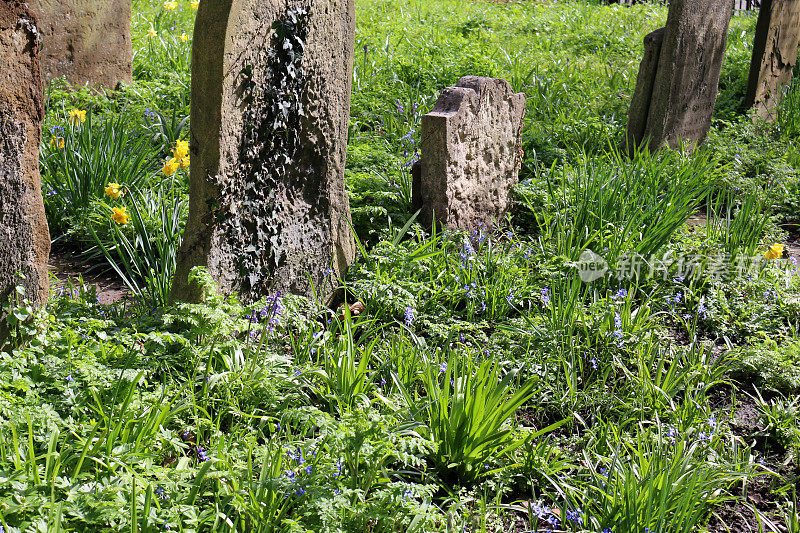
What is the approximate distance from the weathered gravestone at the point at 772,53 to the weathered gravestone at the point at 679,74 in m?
1.25

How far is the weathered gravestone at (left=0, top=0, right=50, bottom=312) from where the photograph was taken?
7.73 ft

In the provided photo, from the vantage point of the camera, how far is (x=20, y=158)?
8.03 feet

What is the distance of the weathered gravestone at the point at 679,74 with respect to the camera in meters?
4.63

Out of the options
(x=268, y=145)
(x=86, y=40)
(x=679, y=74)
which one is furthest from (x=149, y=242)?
(x=679, y=74)

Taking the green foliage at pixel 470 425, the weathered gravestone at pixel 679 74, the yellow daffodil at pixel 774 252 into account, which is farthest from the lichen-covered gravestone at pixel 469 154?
the yellow daffodil at pixel 774 252

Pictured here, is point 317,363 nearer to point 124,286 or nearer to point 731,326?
point 124,286

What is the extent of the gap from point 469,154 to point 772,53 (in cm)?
368

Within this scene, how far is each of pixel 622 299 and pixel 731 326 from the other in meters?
0.56

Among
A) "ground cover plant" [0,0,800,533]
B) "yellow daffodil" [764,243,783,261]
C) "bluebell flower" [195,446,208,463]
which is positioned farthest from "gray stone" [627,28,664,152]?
"bluebell flower" [195,446,208,463]

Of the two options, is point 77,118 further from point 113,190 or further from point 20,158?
point 20,158

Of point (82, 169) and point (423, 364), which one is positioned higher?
point (82, 169)

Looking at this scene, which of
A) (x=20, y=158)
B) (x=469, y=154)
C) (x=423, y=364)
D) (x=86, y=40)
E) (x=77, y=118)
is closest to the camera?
(x=20, y=158)

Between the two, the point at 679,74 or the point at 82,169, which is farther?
the point at 679,74

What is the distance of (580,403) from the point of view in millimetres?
2756
